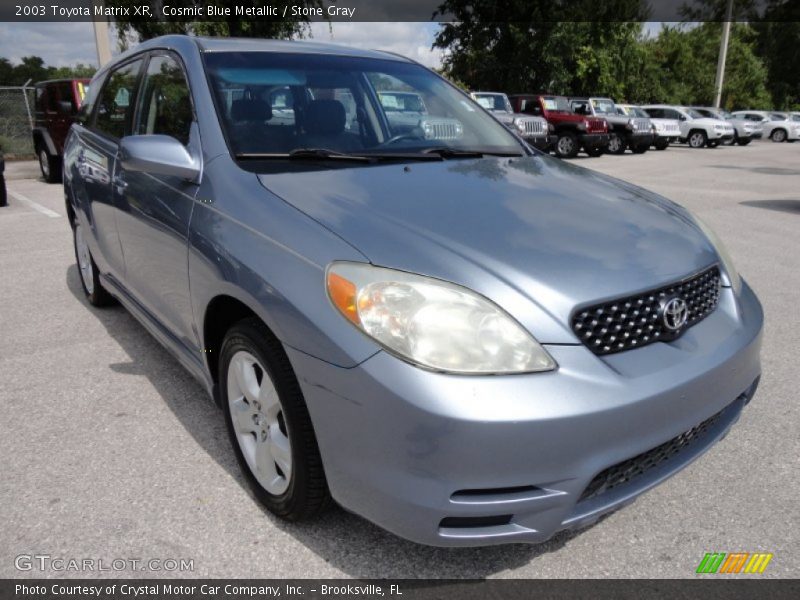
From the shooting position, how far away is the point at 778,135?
32.6m

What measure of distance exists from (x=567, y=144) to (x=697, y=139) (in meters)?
10.1

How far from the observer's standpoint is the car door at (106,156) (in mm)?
3604

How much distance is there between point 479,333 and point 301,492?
815 mm

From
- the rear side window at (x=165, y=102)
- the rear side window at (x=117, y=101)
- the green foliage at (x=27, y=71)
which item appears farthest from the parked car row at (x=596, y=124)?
the green foliage at (x=27, y=71)

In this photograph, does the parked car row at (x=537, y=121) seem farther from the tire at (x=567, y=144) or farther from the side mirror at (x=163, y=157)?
the side mirror at (x=163, y=157)

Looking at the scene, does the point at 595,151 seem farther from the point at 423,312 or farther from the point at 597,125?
the point at 423,312

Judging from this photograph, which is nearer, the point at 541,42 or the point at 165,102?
the point at 165,102

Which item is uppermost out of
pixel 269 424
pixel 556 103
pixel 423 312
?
pixel 556 103

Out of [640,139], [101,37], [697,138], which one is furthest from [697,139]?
[101,37]

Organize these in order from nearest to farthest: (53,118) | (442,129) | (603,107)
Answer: (442,129)
(53,118)
(603,107)

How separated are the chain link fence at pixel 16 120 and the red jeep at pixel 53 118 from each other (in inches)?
184

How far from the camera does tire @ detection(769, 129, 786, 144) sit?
32312 millimetres

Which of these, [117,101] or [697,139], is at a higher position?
[117,101]

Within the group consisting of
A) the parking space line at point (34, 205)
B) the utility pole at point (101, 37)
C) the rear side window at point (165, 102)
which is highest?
the utility pole at point (101, 37)
